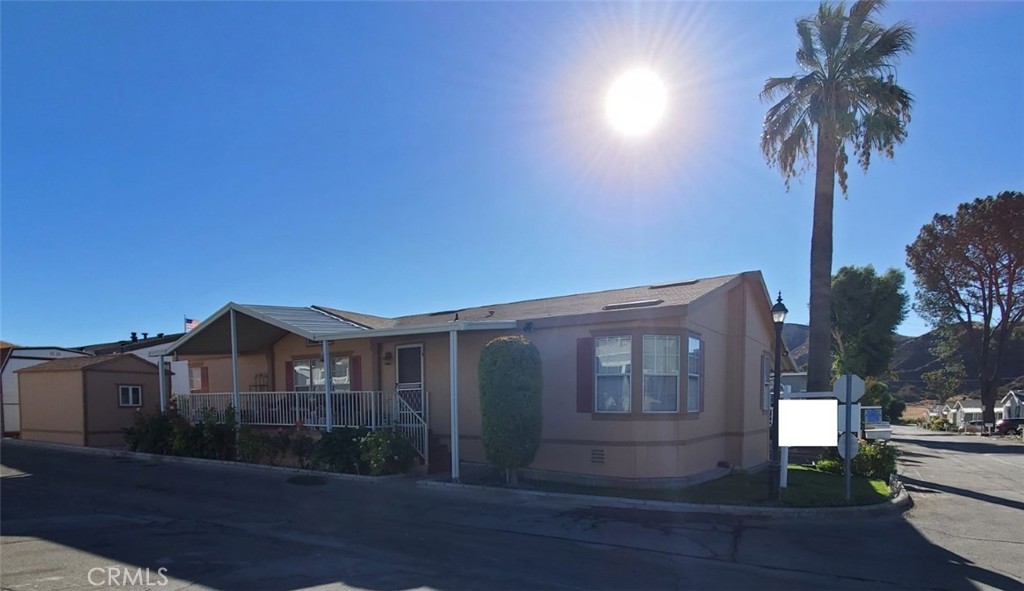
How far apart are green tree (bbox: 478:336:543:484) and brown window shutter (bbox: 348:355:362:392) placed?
19.5 feet

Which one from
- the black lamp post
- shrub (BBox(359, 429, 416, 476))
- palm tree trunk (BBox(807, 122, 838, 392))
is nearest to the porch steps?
shrub (BBox(359, 429, 416, 476))

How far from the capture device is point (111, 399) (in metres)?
21.4

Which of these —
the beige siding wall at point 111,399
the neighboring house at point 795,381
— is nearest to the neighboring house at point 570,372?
the beige siding wall at point 111,399

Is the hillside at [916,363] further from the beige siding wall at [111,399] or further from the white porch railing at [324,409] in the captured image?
the beige siding wall at [111,399]

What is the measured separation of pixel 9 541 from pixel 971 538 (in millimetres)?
13266

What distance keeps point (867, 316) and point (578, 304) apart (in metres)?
32.5

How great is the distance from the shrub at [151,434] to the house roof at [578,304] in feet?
19.3

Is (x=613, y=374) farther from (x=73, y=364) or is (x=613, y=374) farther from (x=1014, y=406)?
(x=1014, y=406)

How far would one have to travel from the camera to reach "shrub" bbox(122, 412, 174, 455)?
17.8 metres

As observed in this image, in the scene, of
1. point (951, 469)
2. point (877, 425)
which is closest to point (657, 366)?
point (951, 469)

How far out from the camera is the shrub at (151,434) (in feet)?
58.4

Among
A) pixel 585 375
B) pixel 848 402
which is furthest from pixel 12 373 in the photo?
pixel 848 402

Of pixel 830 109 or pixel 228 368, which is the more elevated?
pixel 830 109

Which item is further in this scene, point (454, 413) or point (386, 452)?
point (386, 452)
